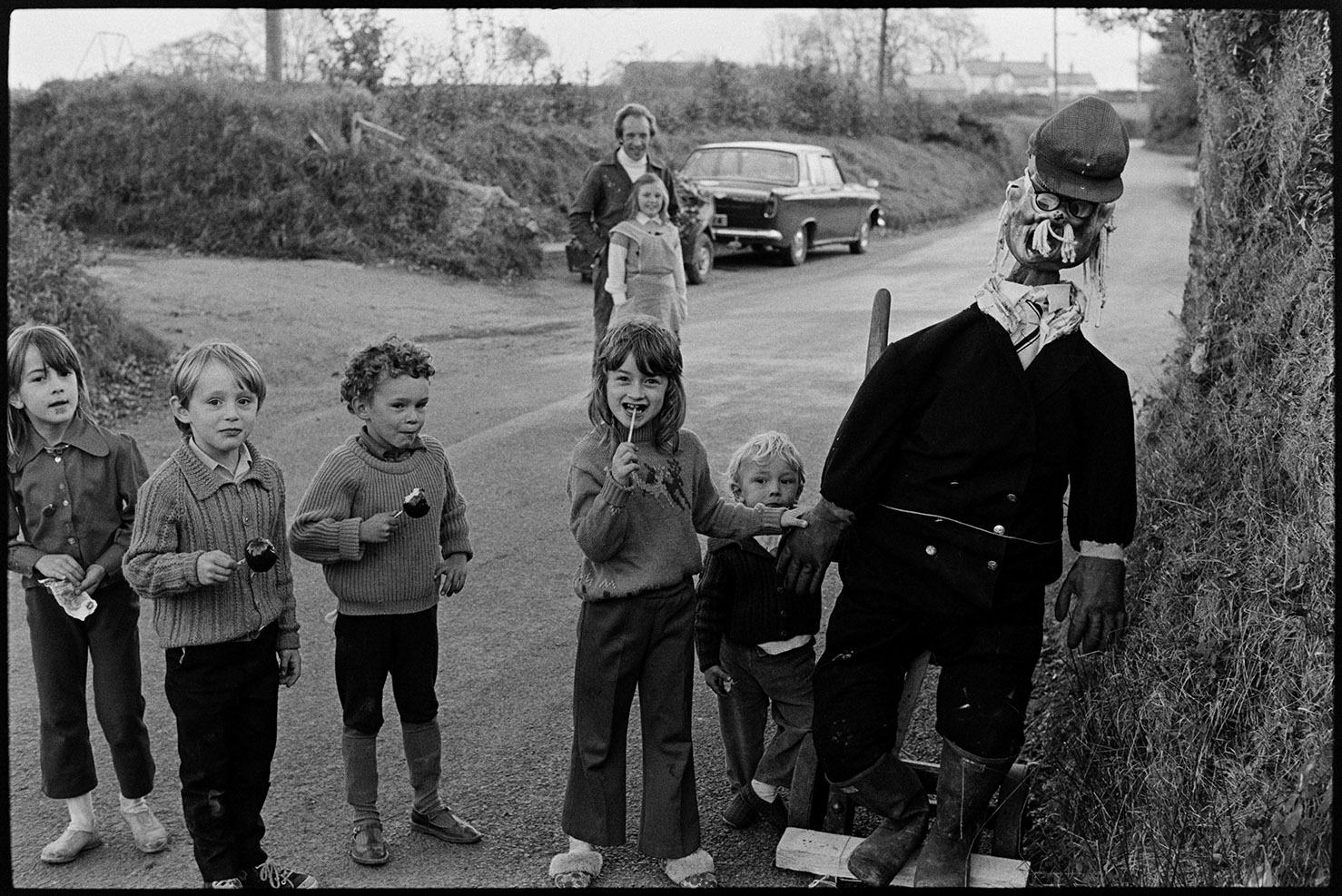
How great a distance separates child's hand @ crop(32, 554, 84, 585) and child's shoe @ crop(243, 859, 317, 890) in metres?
0.87

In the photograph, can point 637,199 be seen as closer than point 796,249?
Yes

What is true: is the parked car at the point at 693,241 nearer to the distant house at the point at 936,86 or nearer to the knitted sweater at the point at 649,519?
the knitted sweater at the point at 649,519

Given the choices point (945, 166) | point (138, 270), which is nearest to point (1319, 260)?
point (138, 270)

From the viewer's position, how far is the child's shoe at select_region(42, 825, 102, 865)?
12.4 ft

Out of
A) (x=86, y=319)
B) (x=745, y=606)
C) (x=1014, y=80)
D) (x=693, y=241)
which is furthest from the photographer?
(x=1014, y=80)

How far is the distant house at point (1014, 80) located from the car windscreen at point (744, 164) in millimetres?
8313

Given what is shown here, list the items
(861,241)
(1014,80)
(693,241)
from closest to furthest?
(693,241), (861,241), (1014,80)

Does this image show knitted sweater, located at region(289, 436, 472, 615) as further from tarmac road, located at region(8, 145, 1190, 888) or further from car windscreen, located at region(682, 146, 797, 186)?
car windscreen, located at region(682, 146, 797, 186)

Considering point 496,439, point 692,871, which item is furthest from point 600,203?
point 692,871

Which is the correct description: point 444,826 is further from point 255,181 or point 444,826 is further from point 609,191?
point 255,181

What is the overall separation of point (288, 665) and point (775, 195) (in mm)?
13237

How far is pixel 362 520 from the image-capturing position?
368 centimetres

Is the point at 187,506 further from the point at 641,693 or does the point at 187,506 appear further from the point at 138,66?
the point at 138,66

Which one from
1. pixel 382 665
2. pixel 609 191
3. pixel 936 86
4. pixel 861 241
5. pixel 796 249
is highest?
pixel 936 86
